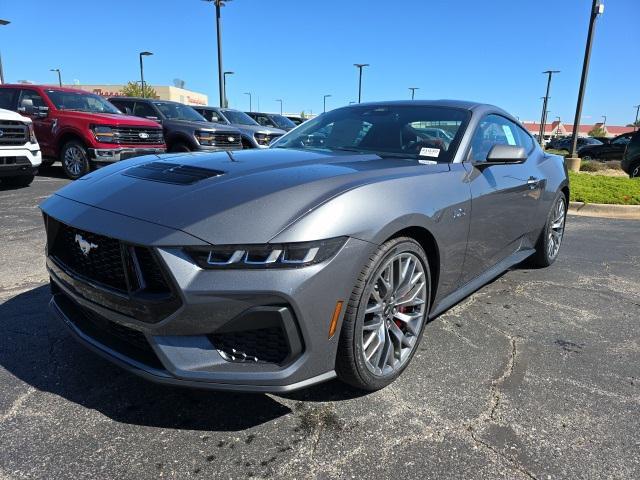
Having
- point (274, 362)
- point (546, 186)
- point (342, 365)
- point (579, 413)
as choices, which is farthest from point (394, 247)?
point (546, 186)

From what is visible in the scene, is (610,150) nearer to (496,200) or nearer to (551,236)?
(551,236)

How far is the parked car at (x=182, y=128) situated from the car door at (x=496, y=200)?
25.0ft

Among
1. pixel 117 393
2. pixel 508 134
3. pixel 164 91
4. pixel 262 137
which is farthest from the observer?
pixel 164 91

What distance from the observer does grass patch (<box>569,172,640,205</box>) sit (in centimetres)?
853

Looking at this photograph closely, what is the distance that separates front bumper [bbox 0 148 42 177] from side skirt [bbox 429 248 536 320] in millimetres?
7157

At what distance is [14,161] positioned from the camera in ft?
24.4

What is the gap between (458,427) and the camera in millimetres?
2168

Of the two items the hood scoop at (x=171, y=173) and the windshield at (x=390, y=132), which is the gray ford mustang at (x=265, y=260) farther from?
the windshield at (x=390, y=132)

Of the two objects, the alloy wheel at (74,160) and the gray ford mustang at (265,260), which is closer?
the gray ford mustang at (265,260)

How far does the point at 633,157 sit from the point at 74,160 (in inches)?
522

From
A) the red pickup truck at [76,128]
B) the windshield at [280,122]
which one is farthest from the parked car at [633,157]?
the red pickup truck at [76,128]

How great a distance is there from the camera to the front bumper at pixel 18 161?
730cm

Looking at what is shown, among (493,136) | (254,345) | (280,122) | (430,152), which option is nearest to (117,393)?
(254,345)

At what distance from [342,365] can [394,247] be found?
0.59m
